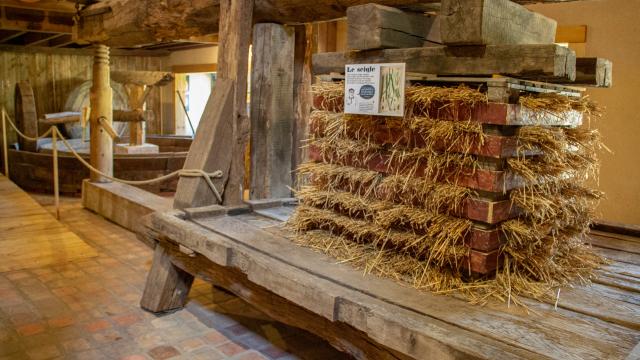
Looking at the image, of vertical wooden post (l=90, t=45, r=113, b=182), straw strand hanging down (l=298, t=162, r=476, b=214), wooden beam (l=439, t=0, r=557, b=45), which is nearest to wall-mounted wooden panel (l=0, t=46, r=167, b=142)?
vertical wooden post (l=90, t=45, r=113, b=182)

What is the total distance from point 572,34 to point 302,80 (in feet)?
7.87

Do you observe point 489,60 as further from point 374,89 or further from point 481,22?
point 374,89

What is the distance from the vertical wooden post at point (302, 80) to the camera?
4.24m

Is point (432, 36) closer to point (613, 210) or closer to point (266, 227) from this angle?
point (266, 227)

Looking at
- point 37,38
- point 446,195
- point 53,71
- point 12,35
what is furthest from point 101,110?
point 53,71

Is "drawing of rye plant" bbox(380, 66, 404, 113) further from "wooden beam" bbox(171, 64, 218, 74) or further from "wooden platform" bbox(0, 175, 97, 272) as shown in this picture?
"wooden beam" bbox(171, 64, 218, 74)

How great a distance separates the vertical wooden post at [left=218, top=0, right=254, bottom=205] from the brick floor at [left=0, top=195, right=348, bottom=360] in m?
0.88

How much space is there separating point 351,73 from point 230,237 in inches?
44.9

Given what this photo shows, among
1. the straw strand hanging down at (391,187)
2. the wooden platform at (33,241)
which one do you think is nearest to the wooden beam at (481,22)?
the straw strand hanging down at (391,187)

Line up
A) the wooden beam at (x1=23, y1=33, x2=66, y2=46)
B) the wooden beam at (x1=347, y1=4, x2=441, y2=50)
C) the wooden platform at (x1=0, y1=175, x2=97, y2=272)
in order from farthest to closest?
the wooden beam at (x1=23, y1=33, x2=66, y2=46)
the wooden platform at (x1=0, y1=175, x2=97, y2=272)
the wooden beam at (x1=347, y1=4, x2=441, y2=50)

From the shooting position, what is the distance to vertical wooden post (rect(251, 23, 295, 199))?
12.9ft

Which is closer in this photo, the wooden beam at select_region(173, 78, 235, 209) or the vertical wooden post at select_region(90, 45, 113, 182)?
the wooden beam at select_region(173, 78, 235, 209)

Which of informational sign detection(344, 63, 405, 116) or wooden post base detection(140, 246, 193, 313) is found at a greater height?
informational sign detection(344, 63, 405, 116)

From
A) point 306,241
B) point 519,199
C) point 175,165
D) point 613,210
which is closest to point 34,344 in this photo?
point 306,241
